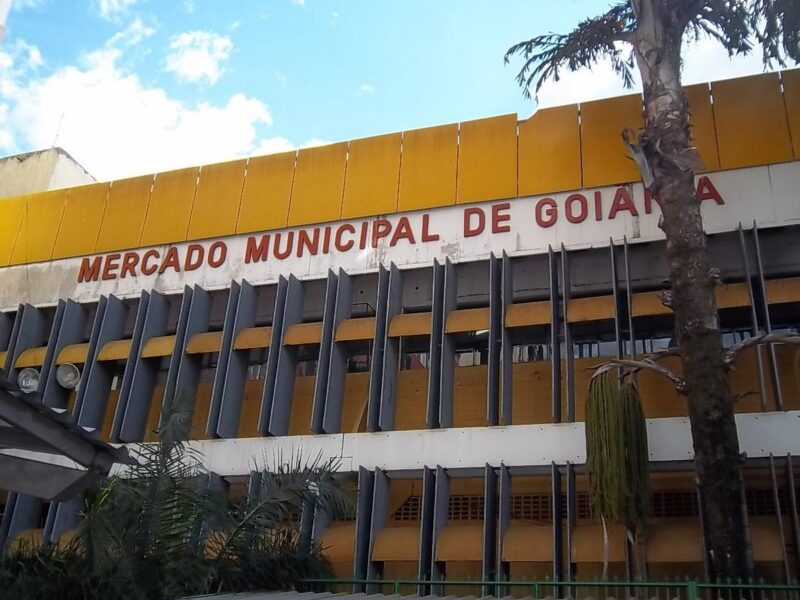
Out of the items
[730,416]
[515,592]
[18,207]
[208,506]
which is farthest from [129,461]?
[18,207]

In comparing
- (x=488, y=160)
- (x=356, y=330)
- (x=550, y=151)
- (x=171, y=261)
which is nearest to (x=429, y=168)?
(x=488, y=160)

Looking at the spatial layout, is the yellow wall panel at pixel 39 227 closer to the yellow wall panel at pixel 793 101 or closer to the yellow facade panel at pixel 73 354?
the yellow facade panel at pixel 73 354

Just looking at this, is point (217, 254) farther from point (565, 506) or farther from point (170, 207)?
point (565, 506)

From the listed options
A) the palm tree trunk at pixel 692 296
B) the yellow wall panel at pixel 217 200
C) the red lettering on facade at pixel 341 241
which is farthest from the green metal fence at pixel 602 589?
the yellow wall panel at pixel 217 200

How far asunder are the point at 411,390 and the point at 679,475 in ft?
19.5

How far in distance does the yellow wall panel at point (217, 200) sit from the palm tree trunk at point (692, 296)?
1014cm

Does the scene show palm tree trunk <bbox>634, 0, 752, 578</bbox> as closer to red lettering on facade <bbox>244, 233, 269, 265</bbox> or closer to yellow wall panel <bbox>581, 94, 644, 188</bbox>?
yellow wall panel <bbox>581, 94, 644, 188</bbox>

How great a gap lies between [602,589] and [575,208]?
7967 millimetres

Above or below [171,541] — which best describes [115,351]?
above

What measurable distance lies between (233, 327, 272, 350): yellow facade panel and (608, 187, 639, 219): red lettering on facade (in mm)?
7766

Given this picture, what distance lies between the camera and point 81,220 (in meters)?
20.5

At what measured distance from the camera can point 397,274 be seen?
16656 mm

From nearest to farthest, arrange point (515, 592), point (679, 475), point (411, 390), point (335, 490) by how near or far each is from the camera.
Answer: point (335, 490) → point (515, 592) → point (679, 475) → point (411, 390)

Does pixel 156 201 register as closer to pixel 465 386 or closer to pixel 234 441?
pixel 234 441
